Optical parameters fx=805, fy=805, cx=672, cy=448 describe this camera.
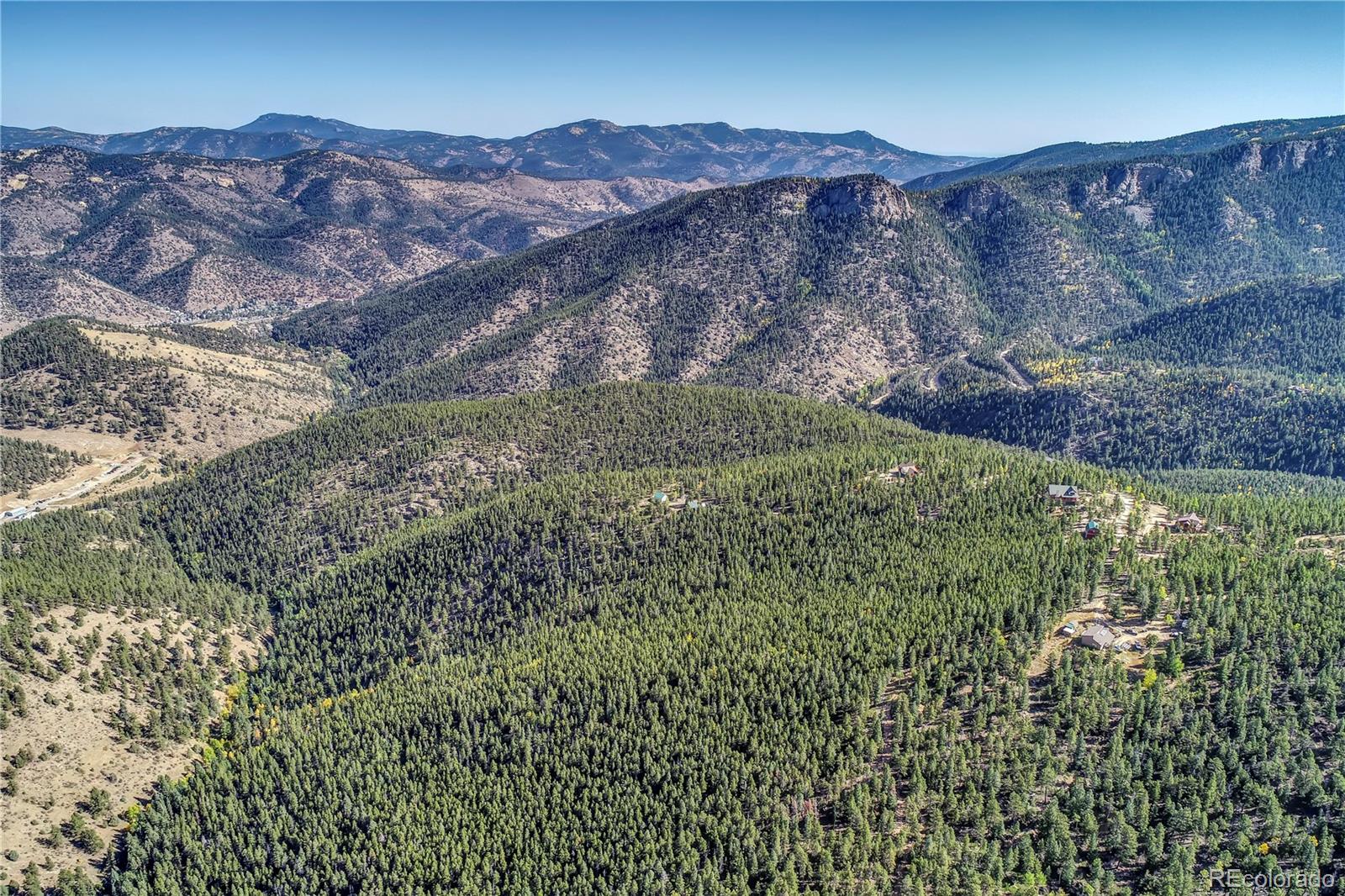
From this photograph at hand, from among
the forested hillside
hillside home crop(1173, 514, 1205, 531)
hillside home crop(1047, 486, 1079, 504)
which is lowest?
the forested hillside

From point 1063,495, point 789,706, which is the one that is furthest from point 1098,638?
point 1063,495

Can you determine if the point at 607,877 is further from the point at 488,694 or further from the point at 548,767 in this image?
the point at 488,694

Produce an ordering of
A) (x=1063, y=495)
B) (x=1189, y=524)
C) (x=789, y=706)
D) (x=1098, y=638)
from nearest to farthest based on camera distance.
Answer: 1. (x=1098, y=638)
2. (x=789, y=706)
3. (x=1189, y=524)
4. (x=1063, y=495)

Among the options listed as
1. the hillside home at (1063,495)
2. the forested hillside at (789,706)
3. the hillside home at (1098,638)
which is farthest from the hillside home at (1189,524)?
the hillside home at (1098,638)

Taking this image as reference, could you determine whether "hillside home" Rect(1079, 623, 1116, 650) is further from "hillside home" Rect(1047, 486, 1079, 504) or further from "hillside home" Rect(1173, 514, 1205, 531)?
"hillside home" Rect(1047, 486, 1079, 504)

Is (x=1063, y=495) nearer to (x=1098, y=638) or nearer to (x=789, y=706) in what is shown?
(x=1098, y=638)

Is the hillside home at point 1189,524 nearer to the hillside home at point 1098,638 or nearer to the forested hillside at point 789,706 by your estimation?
the forested hillside at point 789,706

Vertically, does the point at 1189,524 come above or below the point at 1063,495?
below

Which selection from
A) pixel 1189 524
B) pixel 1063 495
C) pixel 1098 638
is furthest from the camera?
pixel 1063 495

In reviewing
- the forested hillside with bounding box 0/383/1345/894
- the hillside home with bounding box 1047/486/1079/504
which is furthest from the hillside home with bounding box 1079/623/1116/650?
the hillside home with bounding box 1047/486/1079/504

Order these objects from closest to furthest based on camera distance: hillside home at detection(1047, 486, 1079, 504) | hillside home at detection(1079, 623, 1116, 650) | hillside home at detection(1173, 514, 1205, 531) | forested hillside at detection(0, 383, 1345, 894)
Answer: forested hillside at detection(0, 383, 1345, 894), hillside home at detection(1079, 623, 1116, 650), hillside home at detection(1173, 514, 1205, 531), hillside home at detection(1047, 486, 1079, 504)
